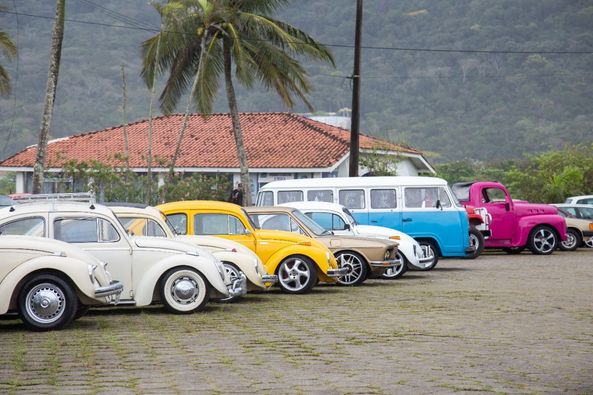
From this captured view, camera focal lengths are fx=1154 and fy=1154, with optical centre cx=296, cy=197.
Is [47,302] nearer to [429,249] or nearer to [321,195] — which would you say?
[429,249]

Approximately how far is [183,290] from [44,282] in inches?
98.5

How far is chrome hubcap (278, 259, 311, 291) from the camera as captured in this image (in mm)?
18859

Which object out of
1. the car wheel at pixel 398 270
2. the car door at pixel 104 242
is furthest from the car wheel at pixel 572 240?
the car door at pixel 104 242

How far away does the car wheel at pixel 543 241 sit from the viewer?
1228 inches

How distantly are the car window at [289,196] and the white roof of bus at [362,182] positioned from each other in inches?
5.5

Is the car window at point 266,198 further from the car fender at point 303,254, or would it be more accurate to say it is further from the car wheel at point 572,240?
the car wheel at point 572,240

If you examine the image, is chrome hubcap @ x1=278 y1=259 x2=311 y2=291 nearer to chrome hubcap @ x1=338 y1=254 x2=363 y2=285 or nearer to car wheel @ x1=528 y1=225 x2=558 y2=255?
chrome hubcap @ x1=338 y1=254 x2=363 y2=285

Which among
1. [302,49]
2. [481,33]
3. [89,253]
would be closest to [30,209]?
[89,253]

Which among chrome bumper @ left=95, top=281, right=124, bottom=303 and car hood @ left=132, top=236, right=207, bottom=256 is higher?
car hood @ left=132, top=236, right=207, bottom=256

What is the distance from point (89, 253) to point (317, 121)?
46949mm

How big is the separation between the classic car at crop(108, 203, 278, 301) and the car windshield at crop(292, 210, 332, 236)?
120 inches

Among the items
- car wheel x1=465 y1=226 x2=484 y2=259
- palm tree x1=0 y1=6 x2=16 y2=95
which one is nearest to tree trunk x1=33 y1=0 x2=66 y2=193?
palm tree x1=0 y1=6 x2=16 y2=95

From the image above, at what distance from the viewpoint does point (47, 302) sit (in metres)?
13.0

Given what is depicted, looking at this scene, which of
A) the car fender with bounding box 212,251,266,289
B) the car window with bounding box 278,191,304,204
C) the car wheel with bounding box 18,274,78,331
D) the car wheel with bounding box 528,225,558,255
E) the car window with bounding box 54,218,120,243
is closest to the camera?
the car wheel with bounding box 18,274,78,331
